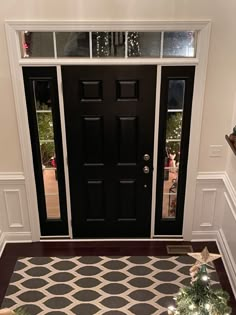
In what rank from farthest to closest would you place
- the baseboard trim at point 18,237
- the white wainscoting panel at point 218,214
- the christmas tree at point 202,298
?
the baseboard trim at point 18,237 < the white wainscoting panel at point 218,214 < the christmas tree at point 202,298

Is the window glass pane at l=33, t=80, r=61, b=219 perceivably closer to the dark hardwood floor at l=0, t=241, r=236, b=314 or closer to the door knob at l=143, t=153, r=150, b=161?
the dark hardwood floor at l=0, t=241, r=236, b=314

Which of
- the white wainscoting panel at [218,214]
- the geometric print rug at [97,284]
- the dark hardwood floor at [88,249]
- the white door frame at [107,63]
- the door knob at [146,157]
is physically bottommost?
the geometric print rug at [97,284]

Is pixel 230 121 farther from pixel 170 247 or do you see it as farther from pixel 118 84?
pixel 170 247

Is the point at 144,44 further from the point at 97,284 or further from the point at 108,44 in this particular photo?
the point at 97,284

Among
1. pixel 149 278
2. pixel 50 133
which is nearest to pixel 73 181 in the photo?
pixel 50 133

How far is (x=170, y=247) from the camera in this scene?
4797 millimetres

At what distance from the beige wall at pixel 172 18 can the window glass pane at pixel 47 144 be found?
0.27 meters

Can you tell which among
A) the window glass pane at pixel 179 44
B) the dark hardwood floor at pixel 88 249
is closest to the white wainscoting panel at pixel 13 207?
the dark hardwood floor at pixel 88 249

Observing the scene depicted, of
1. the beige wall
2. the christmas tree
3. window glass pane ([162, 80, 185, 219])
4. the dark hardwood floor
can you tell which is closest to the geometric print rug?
the dark hardwood floor

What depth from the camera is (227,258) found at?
446cm

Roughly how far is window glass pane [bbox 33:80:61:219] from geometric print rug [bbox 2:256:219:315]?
65 cm

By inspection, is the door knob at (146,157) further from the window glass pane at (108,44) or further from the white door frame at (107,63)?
the window glass pane at (108,44)

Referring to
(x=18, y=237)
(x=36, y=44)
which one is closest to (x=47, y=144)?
(x=36, y=44)

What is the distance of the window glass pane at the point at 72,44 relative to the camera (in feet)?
13.1
